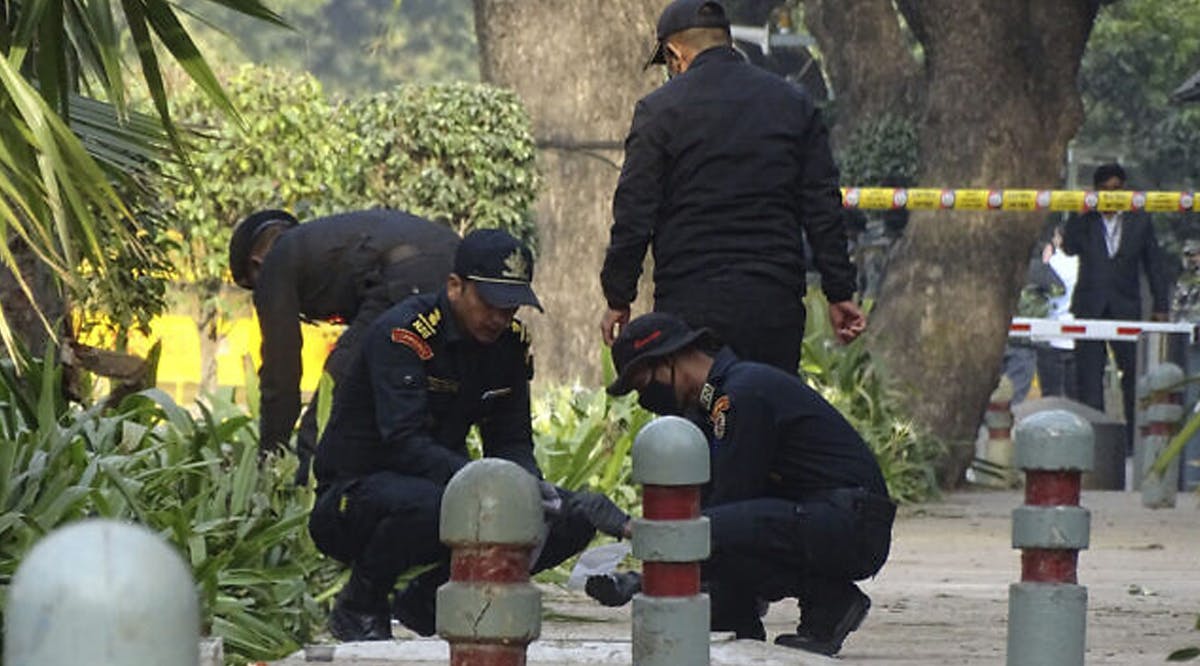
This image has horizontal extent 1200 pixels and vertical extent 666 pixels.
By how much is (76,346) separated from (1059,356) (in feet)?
61.0

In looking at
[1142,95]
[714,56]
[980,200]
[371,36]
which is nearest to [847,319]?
[714,56]

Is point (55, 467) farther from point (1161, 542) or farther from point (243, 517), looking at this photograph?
point (1161, 542)

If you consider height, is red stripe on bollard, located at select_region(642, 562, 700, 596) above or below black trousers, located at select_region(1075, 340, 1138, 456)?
below

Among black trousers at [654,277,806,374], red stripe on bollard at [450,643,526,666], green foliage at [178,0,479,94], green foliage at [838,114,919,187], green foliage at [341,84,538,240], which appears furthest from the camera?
green foliage at [178,0,479,94]

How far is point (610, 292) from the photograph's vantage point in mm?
8711

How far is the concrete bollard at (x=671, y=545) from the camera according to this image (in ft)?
19.7

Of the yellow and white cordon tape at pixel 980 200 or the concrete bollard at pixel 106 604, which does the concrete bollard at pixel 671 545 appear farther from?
the yellow and white cordon tape at pixel 980 200

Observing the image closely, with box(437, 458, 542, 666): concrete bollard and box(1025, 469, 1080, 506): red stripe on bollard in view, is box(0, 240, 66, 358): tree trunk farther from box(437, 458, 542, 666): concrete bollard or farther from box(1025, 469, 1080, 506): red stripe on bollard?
box(437, 458, 542, 666): concrete bollard

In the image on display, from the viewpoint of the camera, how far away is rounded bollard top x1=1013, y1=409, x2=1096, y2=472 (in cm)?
628

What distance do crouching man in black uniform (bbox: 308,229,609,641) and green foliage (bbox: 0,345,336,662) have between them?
276 millimetres

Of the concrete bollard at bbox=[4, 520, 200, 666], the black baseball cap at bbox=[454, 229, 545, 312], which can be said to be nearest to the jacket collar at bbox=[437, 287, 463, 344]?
the black baseball cap at bbox=[454, 229, 545, 312]

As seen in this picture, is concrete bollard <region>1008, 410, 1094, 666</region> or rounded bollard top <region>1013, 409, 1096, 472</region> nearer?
concrete bollard <region>1008, 410, 1094, 666</region>

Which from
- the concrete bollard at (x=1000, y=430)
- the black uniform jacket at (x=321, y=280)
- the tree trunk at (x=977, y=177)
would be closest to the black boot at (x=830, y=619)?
the black uniform jacket at (x=321, y=280)

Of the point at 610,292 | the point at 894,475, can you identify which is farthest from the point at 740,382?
the point at 894,475
